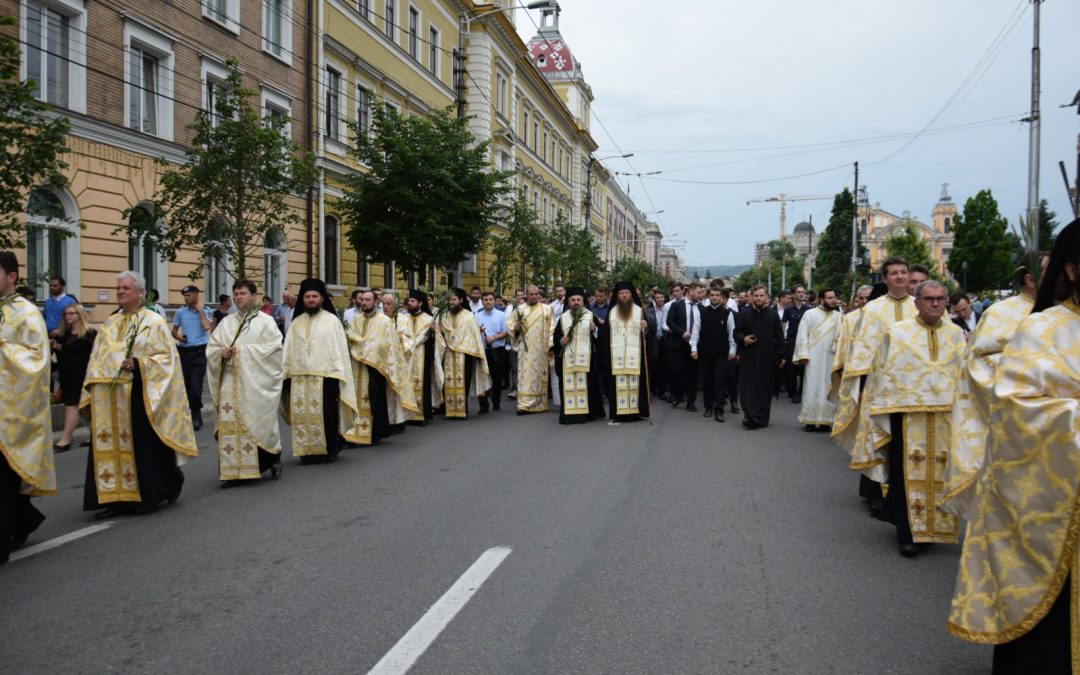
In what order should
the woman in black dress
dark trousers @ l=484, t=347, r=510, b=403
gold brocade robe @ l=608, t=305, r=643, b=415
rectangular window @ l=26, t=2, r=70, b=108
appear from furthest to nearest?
1. dark trousers @ l=484, t=347, r=510, b=403
2. rectangular window @ l=26, t=2, r=70, b=108
3. gold brocade robe @ l=608, t=305, r=643, b=415
4. the woman in black dress

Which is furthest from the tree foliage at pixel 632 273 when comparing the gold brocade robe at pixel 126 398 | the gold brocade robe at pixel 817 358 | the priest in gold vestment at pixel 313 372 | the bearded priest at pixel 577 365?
the gold brocade robe at pixel 126 398

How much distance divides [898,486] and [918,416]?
48 cm

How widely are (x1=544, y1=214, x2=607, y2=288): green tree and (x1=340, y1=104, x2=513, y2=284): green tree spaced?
528 inches

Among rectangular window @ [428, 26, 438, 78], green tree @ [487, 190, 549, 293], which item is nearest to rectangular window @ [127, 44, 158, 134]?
green tree @ [487, 190, 549, 293]

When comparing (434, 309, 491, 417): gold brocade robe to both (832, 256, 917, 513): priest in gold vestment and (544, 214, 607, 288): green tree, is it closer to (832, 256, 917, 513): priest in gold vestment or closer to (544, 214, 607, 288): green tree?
(832, 256, 917, 513): priest in gold vestment

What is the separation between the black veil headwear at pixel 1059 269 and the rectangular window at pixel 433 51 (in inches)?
1278

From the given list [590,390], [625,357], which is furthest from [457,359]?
[625,357]

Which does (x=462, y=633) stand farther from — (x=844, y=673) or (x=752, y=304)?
(x=752, y=304)

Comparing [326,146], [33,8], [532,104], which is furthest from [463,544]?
[532,104]

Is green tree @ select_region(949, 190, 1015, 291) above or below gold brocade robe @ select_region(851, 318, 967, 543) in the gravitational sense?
above

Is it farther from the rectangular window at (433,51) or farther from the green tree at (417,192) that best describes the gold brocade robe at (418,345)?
the rectangular window at (433,51)

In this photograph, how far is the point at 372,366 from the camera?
34.9 ft

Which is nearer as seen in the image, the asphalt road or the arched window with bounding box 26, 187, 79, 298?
the asphalt road

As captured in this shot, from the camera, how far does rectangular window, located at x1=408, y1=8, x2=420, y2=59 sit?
1249 inches
